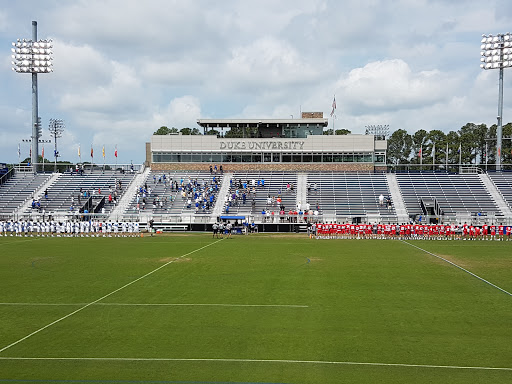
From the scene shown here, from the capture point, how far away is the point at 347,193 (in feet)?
200

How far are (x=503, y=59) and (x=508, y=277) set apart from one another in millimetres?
47979

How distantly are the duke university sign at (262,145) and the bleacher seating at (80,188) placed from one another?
44.7 feet

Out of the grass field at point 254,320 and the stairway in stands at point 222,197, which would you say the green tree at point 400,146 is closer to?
the stairway in stands at point 222,197

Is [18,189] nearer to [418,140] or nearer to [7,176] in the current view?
[7,176]

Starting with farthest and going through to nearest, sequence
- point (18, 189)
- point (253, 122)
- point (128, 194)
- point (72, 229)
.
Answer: point (253, 122)
point (18, 189)
point (128, 194)
point (72, 229)

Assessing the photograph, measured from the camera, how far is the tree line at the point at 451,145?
101875mm

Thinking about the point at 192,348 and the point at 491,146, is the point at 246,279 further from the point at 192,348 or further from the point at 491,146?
the point at 491,146

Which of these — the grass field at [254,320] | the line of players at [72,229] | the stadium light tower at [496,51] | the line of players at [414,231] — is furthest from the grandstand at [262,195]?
the grass field at [254,320]

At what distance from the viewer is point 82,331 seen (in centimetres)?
1440

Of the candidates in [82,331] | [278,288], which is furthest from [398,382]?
[278,288]

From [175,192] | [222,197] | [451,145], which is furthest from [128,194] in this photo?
[451,145]

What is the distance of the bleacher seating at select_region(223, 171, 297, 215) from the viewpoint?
192 ft

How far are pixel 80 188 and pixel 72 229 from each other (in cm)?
1661

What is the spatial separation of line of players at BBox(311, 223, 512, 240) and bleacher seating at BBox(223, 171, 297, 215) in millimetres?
10491
